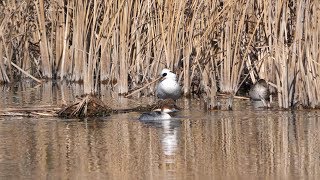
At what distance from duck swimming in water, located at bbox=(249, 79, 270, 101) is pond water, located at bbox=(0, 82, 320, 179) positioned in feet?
2.71

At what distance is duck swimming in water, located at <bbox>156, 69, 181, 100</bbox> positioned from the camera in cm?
1234

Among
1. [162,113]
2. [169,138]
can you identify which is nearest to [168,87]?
[162,113]

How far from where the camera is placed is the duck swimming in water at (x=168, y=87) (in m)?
12.3

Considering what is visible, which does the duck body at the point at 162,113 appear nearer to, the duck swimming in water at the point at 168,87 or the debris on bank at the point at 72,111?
the debris on bank at the point at 72,111

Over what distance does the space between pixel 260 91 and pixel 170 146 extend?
424 centimetres

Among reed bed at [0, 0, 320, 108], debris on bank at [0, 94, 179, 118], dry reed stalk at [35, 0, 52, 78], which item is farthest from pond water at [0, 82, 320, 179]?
dry reed stalk at [35, 0, 52, 78]

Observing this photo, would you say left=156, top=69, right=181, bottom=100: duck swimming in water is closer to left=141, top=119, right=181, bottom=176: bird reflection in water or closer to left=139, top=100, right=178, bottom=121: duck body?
left=139, top=100, right=178, bottom=121: duck body

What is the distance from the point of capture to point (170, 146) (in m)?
8.58

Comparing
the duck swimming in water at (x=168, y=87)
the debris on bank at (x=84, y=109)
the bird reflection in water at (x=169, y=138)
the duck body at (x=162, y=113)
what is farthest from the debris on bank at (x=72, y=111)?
the duck swimming in water at (x=168, y=87)

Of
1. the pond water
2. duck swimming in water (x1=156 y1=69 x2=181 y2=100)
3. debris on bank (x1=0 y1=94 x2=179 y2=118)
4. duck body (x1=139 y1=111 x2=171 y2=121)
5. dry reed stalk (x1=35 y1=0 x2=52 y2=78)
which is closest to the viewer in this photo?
the pond water

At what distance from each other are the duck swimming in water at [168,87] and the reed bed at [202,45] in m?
0.39

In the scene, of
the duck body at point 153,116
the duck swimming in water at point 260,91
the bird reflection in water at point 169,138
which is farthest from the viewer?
A: the duck swimming in water at point 260,91

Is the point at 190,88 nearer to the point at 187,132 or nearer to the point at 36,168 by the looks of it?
the point at 187,132

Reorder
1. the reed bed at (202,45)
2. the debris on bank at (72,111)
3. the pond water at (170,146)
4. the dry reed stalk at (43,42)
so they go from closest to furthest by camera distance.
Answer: the pond water at (170,146), the debris on bank at (72,111), the reed bed at (202,45), the dry reed stalk at (43,42)
